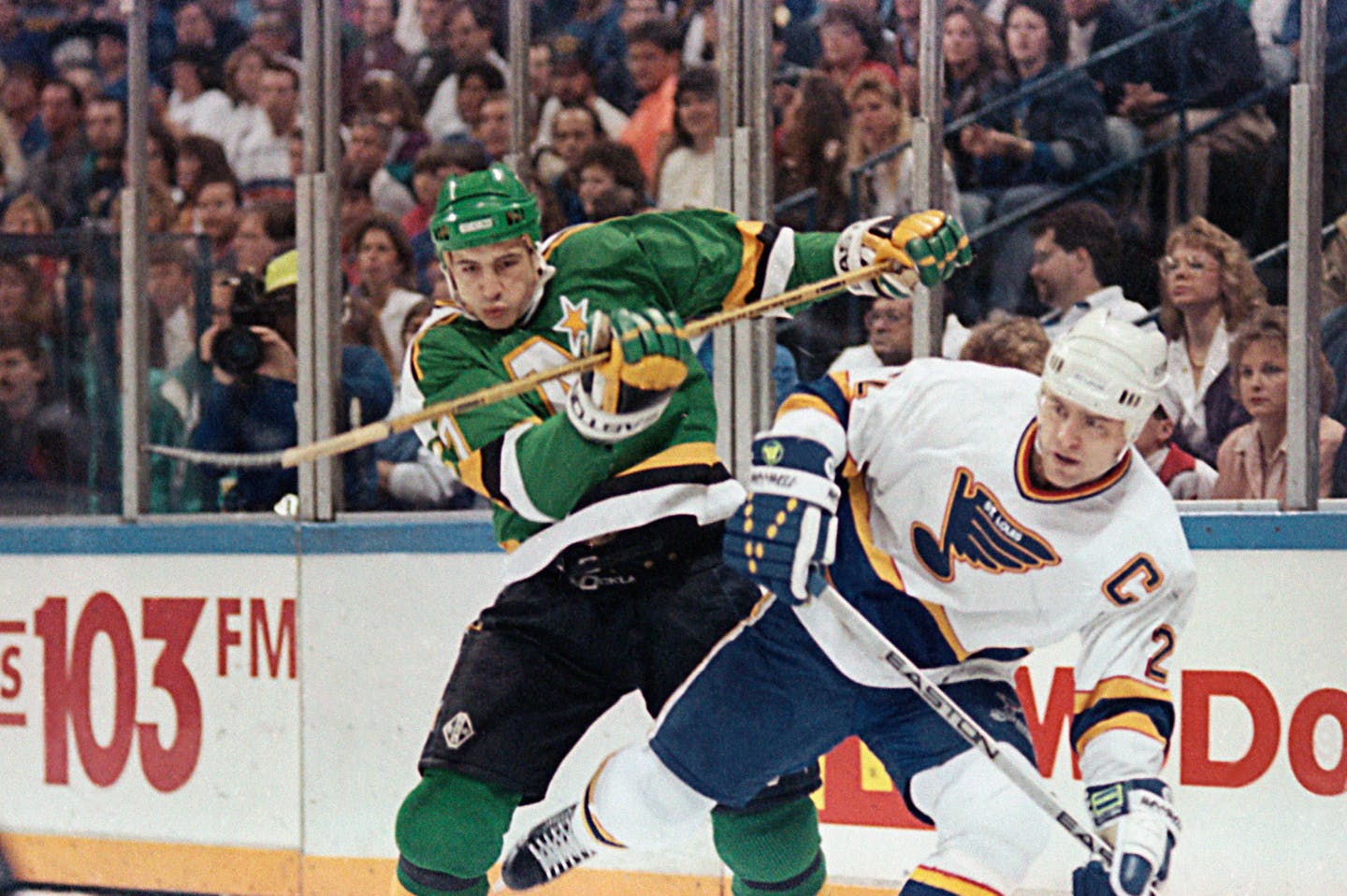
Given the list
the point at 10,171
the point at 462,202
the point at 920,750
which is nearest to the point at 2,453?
the point at 10,171

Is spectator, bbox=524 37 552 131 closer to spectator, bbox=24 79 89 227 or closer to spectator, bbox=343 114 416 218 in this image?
spectator, bbox=343 114 416 218

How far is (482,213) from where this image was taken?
2572mm

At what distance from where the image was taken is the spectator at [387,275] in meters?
3.67

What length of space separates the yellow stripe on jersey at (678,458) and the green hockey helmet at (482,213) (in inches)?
14.0

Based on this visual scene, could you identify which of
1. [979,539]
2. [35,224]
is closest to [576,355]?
[979,539]

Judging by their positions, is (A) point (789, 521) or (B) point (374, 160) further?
(B) point (374, 160)

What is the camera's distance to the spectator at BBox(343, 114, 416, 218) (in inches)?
148

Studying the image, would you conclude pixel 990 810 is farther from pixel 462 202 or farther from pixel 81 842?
pixel 81 842

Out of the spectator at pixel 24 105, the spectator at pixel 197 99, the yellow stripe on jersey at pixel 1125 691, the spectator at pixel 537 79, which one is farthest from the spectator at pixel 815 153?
the spectator at pixel 24 105

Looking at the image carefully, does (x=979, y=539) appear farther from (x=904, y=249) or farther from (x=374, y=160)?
(x=374, y=160)

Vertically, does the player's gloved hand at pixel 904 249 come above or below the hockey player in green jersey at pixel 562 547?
above

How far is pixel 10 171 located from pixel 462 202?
211 cm

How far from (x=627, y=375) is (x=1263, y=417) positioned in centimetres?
128

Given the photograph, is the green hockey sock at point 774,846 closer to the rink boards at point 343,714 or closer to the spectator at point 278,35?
the rink boards at point 343,714
